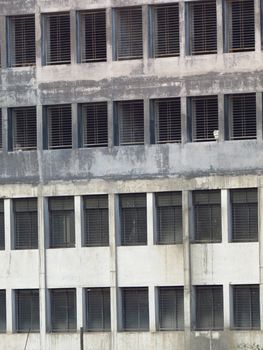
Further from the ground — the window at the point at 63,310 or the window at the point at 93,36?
the window at the point at 93,36

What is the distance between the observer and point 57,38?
6631 cm

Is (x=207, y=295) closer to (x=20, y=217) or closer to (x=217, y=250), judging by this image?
(x=217, y=250)

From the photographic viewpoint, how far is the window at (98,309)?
2547 inches

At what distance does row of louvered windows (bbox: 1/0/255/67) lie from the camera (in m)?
64.2

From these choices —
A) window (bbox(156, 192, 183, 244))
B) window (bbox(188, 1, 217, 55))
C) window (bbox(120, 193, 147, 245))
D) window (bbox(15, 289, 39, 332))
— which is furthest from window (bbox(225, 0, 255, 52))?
window (bbox(15, 289, 39, 332))

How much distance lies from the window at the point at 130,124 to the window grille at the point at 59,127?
1.94 m

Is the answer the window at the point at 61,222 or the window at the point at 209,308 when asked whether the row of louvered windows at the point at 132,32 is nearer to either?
the window at the point at 61,222

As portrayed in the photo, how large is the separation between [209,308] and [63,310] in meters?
5.58

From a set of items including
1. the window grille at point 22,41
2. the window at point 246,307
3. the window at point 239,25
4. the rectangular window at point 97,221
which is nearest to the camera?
the window at point 246,307

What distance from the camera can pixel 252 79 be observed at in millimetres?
63188

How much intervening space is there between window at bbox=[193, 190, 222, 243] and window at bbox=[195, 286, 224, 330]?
181 cm

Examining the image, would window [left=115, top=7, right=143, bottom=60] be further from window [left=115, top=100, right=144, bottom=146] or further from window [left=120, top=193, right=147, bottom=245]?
window [left=120, top=193, right=147, bottom=245]

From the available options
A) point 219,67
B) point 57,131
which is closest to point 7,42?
point 57,131

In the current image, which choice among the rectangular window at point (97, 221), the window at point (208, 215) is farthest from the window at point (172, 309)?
the rectangular window at point (97, 221)
